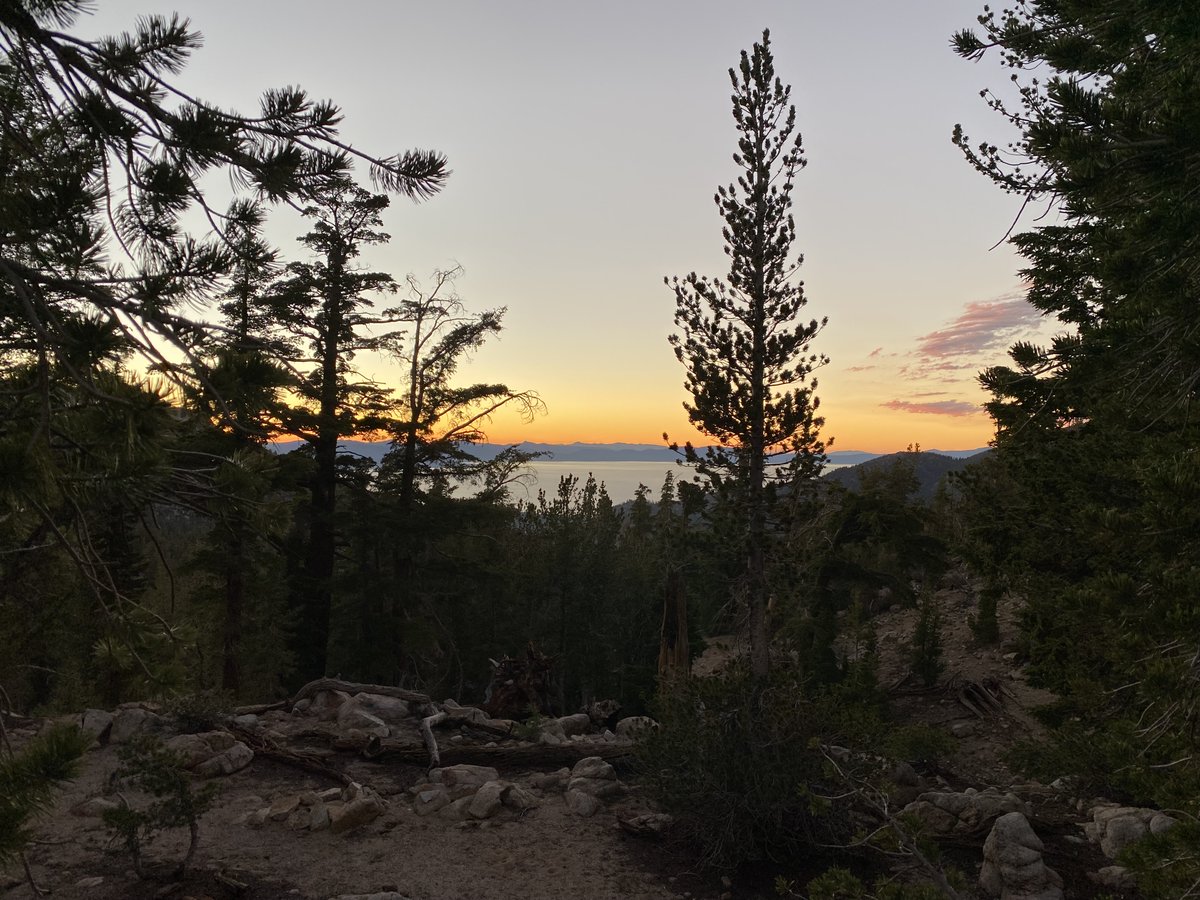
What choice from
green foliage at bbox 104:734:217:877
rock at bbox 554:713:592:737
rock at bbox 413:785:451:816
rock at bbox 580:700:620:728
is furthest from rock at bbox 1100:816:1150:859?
green foliage at bbox 104:734:217:877

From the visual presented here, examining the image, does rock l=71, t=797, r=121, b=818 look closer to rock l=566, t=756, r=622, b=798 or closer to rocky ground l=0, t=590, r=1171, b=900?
rocky ground l=0, t=590, r=1171, b=900

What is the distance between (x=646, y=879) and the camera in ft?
20.7

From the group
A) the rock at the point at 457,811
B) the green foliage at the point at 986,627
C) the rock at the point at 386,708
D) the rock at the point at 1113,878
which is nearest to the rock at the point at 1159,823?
the rock at the point at 1113,878

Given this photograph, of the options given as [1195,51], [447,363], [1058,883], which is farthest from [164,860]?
[447,363]

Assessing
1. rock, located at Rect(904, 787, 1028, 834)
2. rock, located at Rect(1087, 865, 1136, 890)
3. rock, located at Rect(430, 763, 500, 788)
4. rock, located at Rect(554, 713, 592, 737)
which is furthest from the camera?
rock, located at Rect(554, 713, 592, 737)

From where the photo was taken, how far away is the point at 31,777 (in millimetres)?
2744

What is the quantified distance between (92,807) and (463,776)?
3.92 m

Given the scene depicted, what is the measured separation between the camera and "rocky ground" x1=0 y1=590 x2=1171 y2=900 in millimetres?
6000

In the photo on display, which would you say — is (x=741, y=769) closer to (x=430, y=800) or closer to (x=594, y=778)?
(x=594, y=778)

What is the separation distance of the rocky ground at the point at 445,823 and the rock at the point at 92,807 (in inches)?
0.9

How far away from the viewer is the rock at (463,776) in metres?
8.43

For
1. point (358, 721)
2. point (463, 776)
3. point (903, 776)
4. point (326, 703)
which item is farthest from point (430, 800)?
point (903, 776)

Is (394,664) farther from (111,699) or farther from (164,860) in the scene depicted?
(164,860)

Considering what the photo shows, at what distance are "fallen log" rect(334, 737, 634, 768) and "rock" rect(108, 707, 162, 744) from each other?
9.07 ft
